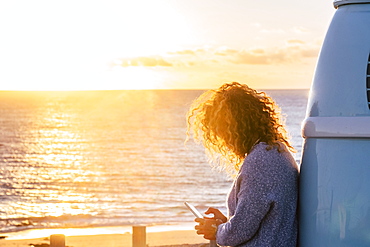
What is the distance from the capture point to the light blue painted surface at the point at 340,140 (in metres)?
2.75

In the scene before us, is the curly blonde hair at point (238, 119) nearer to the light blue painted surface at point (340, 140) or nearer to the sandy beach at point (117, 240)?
the light blue painted surface at point (340, 140)

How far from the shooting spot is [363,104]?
274 centimetres

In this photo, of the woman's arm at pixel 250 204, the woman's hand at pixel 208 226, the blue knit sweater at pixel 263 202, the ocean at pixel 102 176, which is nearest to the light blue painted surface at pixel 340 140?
the blue knit sweater at pixel 263 202

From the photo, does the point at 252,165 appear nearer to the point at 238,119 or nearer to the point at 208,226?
the point at 238,119

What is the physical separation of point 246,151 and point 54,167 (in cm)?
4286

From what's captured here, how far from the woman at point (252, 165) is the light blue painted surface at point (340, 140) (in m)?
0.11

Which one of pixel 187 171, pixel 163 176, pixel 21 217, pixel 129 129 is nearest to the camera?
pixel 21 217

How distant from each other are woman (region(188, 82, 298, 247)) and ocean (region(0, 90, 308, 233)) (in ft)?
40.4

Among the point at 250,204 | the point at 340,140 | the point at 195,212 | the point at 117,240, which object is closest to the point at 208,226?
the point at 195,212

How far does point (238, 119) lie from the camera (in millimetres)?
2936

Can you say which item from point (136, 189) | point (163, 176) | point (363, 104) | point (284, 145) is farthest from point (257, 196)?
point (163, 176)

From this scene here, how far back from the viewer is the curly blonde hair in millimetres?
2941

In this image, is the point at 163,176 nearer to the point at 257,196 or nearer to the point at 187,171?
the point at 187,171

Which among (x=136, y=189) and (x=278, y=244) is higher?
(x=278, y=244)
